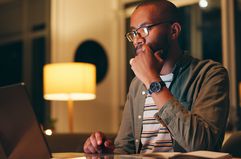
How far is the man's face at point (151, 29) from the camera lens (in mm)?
1774

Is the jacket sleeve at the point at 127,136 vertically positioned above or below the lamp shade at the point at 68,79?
below

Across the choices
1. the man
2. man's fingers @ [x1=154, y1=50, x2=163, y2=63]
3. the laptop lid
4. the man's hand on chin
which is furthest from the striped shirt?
the laptop lid

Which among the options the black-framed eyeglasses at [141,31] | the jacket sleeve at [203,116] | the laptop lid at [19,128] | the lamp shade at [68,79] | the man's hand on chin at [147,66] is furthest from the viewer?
the lamp shade at [68,79]

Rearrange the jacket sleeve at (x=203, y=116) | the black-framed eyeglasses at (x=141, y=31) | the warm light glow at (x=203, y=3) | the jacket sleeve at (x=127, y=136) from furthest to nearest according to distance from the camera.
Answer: the warm light glow at (x=203, y=3)
the jacket sleeve at (x=127, y=136)
the black-framed eyeglasses at (x=141, y=31)
the jacket sleeve at (x=203, y=116)

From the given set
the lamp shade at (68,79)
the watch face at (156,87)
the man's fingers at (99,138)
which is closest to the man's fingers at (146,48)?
the watch face at (156,87)

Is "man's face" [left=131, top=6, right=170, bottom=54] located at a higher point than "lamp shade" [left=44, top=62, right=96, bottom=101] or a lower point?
higher

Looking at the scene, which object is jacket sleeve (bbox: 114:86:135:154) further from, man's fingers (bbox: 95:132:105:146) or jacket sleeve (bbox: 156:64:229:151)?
jacket sleeve (bbox: 156:64:229:151)

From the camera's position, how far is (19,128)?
1.39 m

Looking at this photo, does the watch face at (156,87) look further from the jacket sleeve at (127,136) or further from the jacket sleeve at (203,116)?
the jacket sleeve at (127,136)

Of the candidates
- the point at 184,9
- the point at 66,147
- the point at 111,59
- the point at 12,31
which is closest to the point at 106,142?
the point at 66,147

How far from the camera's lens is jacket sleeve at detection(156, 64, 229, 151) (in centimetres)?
Answer: 148

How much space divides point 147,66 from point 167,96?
0.15m

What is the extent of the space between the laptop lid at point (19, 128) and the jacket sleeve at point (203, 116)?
0.45 m

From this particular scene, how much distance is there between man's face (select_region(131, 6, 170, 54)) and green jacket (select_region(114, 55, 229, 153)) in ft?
0.41
